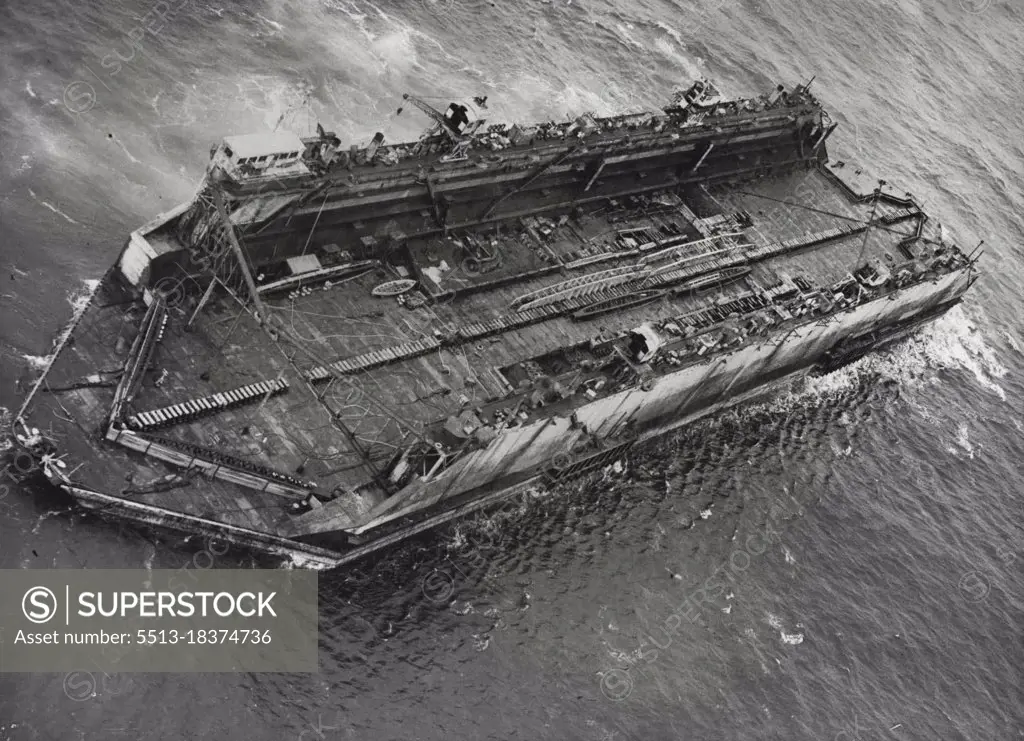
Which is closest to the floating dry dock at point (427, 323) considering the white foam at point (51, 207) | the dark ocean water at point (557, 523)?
the dark ocean water at point (557, 523)

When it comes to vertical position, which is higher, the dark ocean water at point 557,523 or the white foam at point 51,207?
the dark ocean water at point 557,523

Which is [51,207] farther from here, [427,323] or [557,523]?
[557,523]

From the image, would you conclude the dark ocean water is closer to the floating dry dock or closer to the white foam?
the white foam

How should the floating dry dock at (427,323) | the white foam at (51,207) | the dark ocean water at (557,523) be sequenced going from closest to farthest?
the dark ocean water at (557,523) → the floating dry dock at (427,323) → the white foam at (51,207)

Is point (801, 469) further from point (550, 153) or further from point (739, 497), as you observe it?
point (550, 153)

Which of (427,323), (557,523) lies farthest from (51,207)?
(557,523)

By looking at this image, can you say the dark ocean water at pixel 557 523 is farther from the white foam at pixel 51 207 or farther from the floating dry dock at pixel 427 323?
the floating dry dock at pixel 427 323
